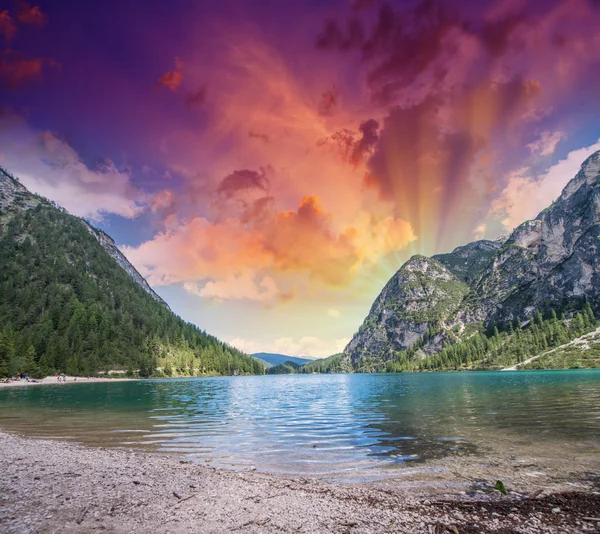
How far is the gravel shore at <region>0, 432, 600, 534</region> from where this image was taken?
9773 millimetres

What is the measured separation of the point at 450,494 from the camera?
43.4ft

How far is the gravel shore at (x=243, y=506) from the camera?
977 cm

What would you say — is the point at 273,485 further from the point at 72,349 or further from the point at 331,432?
the point at 72,349

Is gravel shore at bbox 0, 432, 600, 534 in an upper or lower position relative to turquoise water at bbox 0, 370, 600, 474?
upper

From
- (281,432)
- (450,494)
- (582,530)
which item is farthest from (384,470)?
(281,432)

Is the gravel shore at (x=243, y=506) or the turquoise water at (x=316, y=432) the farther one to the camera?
the turquoise water at (x=316, y=432)

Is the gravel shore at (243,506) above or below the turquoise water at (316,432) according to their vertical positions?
above

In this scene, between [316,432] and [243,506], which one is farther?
[316,432]

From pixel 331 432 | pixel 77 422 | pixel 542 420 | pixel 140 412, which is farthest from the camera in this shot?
pixel 140 412

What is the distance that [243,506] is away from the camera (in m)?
11.6

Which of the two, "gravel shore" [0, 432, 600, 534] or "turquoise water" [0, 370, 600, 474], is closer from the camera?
"gravel shore" [0, 432, 600, 534]

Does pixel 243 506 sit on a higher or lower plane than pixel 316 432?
higher

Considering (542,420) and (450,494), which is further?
(542,420)

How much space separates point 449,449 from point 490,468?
4.58 m
